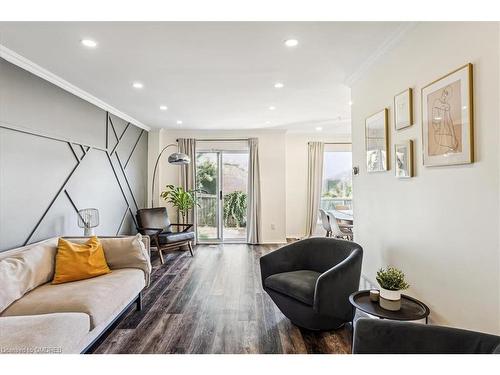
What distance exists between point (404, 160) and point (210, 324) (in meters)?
2.20

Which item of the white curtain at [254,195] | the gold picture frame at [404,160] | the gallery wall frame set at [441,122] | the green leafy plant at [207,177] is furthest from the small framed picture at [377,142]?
the green leafy plant at [207,177]

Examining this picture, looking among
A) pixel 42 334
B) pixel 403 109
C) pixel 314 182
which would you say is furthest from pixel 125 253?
pixel 314 182

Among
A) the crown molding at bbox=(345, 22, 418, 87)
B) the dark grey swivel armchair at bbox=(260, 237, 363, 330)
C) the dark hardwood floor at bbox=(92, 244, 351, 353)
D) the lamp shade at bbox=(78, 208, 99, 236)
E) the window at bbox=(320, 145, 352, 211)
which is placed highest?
the crown molding at bbox=(345, 22, 418, 87)

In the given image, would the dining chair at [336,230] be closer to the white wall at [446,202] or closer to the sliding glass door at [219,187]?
the sliding glass door at [219,187]

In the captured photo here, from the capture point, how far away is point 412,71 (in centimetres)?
208

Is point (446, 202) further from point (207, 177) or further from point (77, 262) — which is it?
point (207, 177)

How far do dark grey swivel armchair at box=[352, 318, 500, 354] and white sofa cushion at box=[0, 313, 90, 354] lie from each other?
1.55 metres

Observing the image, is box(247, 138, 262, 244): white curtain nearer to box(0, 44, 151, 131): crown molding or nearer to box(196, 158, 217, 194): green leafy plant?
box(196, 158, 217, 194): green leafy plant

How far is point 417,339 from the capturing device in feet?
3.67

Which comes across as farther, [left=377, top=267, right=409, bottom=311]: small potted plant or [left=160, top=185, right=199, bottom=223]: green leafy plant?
[left=160, top=185, right=199, bottom=223]: green leafy plant

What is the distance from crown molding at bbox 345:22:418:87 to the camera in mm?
2076

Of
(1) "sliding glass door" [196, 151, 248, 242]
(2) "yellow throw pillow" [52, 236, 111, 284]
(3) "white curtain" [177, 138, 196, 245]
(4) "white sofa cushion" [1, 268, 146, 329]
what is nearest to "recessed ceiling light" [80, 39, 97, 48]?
(2) "yellow throw pillow" [52, 236, 111, 284]
